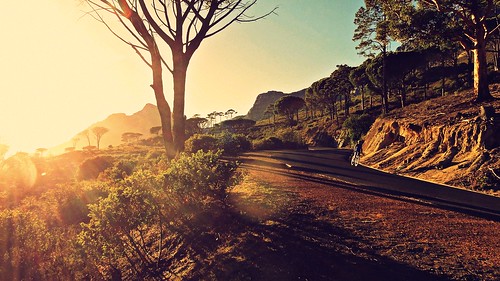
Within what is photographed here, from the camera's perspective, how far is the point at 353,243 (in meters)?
5.39

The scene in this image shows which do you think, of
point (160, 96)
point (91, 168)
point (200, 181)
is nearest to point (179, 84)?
point (160, 96)

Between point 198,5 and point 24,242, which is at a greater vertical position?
point 198,5

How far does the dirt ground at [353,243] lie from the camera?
4.48m

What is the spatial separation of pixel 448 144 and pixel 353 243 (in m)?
12.3

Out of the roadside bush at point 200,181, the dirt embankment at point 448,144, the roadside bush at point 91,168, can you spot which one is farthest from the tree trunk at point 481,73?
the roadside bush at point 91,168

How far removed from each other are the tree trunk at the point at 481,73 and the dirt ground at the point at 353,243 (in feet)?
43.6

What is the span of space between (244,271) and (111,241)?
9.95 feet

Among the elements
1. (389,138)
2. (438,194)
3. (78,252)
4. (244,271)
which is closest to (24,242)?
(78,252)

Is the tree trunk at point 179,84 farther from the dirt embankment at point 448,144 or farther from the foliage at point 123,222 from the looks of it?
the dirt embankment at point 448,144

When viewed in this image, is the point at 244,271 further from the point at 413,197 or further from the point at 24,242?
the point at 413,197

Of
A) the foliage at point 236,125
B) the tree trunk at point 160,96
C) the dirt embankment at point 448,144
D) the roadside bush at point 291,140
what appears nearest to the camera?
the tree trunk at point 160,96

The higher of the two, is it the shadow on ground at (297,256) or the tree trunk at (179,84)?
the tree trunk at (179,84)

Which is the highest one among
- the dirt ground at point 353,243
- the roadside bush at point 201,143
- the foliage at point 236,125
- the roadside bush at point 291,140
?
the foliage at point 236,125

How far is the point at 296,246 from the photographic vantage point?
5461mm
